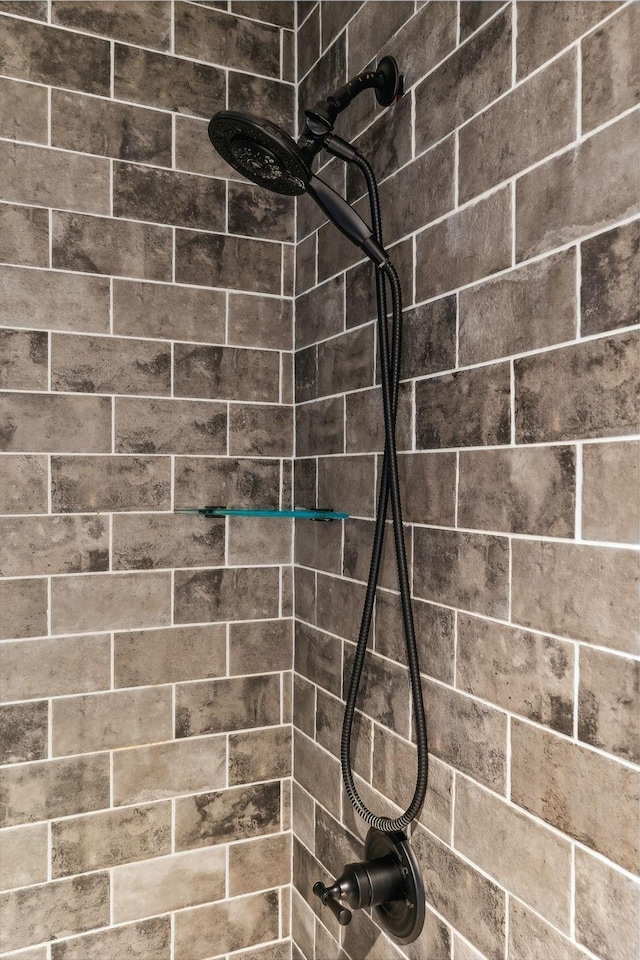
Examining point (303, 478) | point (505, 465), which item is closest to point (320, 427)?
point (303, 478)

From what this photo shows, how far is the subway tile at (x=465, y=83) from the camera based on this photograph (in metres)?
0.95

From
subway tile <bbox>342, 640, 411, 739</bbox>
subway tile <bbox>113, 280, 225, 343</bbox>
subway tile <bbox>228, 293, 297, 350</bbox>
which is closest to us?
subway tile <bbox>342, 640, 411, 739</bbox>

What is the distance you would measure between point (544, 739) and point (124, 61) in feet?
4.95

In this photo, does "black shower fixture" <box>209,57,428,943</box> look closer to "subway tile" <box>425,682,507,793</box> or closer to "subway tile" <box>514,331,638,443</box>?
"subway tile" <box>425,682,507,793</box>

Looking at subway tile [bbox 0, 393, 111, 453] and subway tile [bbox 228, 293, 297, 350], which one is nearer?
subway tile [bbox 0, 393, 111, 453]

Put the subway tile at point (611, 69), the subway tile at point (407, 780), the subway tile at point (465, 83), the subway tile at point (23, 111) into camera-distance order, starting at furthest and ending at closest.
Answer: the subway tile at point (23, 111)
the subway tile at point (407, 780)
the subway tile at point (465, 83)
the subway tile at point (611, 69)

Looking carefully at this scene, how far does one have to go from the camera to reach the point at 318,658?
4.94ft

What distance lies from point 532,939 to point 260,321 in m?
1.27

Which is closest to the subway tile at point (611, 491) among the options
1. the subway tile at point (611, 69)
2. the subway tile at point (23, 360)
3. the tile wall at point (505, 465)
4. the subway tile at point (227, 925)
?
the tile wall at point (505, 465)

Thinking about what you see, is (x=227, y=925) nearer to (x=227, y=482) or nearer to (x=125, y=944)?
(x=125, y=944)

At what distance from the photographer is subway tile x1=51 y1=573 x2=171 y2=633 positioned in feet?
4.66

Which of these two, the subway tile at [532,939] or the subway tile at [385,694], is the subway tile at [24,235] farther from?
the subway tile at [532,939]

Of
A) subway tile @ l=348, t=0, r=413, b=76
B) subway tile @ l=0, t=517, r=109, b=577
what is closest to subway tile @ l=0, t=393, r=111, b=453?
subway tile @ l=0, t=517, r=109, b=577

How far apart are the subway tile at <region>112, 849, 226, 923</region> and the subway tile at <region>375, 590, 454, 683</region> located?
0.71 meters
